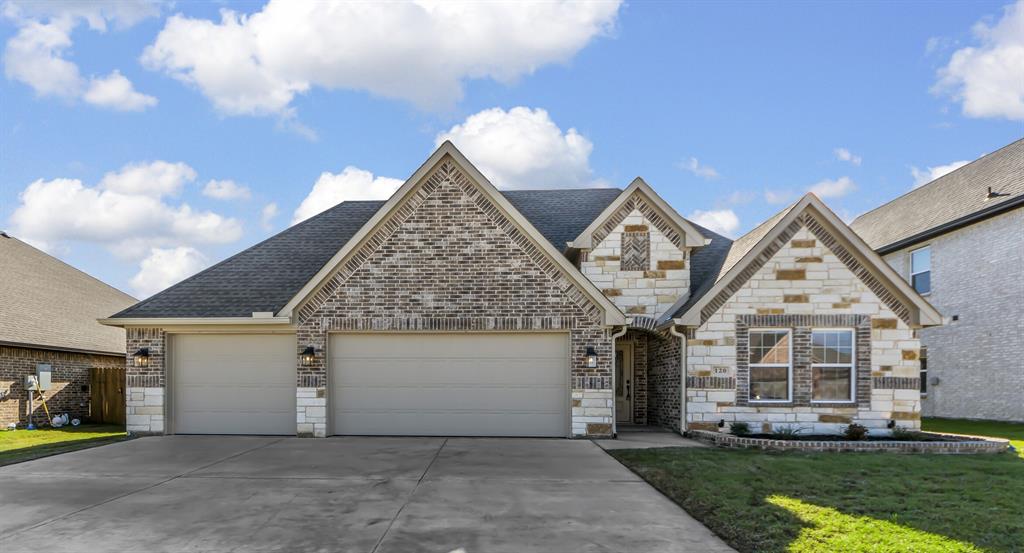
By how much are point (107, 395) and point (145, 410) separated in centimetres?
561

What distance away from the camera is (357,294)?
13953 millimetres

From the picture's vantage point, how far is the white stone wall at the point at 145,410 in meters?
14.3

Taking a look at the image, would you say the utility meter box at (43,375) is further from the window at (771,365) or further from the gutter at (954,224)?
the gutter at (954,224)

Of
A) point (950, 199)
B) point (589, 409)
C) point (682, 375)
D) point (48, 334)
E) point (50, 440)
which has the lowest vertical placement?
point (50, 440)

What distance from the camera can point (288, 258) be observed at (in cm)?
1644

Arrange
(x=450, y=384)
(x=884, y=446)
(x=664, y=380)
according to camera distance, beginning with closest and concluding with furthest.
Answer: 1. (x=884, y=446)
2. (x=450, y=384)
3. (x=664, y=380)

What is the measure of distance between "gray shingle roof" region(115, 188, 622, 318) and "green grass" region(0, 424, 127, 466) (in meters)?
2.75

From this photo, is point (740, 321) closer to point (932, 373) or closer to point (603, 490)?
point (603, 490)

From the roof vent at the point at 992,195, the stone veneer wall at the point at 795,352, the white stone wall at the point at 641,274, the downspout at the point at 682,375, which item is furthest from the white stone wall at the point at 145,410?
the roof vent at the point at 992,195

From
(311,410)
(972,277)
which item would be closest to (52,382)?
(311,410)

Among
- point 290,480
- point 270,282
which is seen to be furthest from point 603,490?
point 270,282

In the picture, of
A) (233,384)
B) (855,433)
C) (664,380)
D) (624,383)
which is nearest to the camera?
(855,433)

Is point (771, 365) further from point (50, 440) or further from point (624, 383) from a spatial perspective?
point (50, 440)

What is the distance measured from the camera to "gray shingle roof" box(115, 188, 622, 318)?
14508 mm
